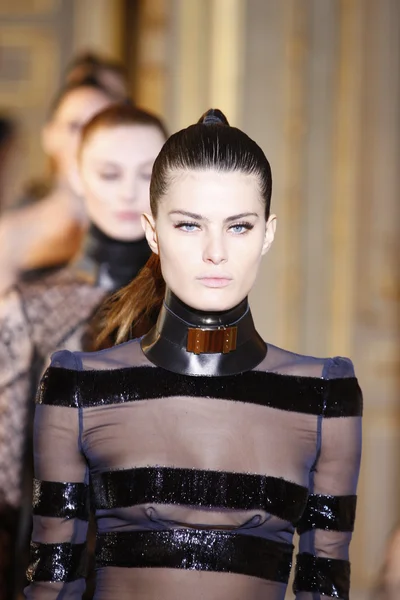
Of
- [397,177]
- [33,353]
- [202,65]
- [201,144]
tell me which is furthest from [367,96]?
[201,144]

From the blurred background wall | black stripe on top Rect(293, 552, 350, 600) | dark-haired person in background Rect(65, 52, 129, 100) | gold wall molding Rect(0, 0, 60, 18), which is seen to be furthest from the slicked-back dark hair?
gold wall molding Rect(0, 0, 60, 18)

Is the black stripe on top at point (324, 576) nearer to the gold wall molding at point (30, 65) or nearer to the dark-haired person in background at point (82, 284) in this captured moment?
the dark-haired person in background at point (82, 284)

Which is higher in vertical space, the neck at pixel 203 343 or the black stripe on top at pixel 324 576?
the neck at pixel 203 343

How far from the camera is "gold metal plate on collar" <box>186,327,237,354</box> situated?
5.34ft

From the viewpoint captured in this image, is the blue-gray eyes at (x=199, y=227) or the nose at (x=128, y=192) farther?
the nose at (x=128, y=192)

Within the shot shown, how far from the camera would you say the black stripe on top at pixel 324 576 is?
1662 millimetres

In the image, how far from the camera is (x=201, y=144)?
1621 millimetres

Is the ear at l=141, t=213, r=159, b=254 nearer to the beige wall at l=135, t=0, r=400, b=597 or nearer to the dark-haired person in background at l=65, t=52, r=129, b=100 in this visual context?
the dark-haired person in background at l=65, t=52, r=129, b=100

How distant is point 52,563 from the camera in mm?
1628

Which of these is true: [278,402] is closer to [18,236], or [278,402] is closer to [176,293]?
[176,293]

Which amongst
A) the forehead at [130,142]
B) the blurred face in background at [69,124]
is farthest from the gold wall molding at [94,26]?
the forehead at [130,142]

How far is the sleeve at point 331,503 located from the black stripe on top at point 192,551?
9 cm

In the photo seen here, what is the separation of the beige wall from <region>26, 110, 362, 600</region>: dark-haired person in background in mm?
2168

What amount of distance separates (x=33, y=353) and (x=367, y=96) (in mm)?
1661
